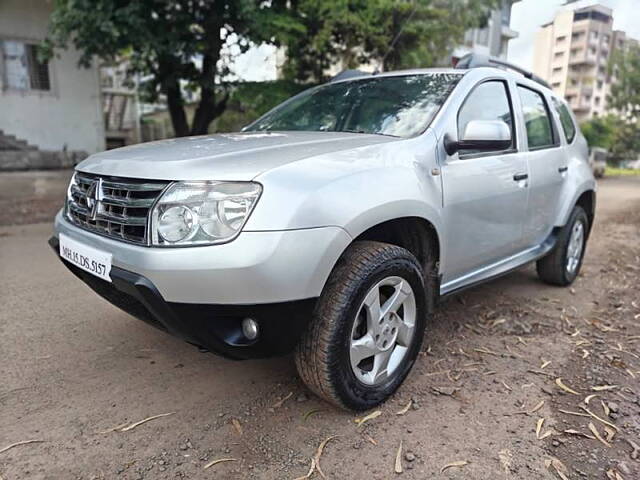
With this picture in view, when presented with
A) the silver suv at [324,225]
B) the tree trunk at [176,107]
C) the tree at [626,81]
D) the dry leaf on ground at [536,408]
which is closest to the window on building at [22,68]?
the tree trunk at [176,107]

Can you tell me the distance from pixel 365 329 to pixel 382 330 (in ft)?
0.25

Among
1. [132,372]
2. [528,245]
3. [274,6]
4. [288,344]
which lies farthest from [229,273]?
[274,6]

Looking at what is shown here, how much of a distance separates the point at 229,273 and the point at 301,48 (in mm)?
8442

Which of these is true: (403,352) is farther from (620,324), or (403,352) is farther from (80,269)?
(620,324)

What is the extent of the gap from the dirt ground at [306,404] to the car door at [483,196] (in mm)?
559

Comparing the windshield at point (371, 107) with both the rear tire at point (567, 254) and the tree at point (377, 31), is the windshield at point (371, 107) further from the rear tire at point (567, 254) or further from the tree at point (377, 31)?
the tree at point (377, 31)

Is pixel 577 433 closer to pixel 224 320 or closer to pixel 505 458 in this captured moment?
pixel 505 458

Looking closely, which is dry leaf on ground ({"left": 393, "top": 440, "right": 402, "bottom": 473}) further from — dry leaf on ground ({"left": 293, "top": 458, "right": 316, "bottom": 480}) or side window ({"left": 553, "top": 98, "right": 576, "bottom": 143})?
side window ({"left": 553, "top": 98, "right": 576, "bottom": 143})

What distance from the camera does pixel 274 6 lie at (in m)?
7.88

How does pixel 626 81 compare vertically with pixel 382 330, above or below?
above

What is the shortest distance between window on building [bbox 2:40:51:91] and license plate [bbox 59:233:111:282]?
477 inches

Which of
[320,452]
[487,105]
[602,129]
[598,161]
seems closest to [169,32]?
[487,105]

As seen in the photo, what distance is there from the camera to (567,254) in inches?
155

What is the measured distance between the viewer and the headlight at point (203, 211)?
1760mm
